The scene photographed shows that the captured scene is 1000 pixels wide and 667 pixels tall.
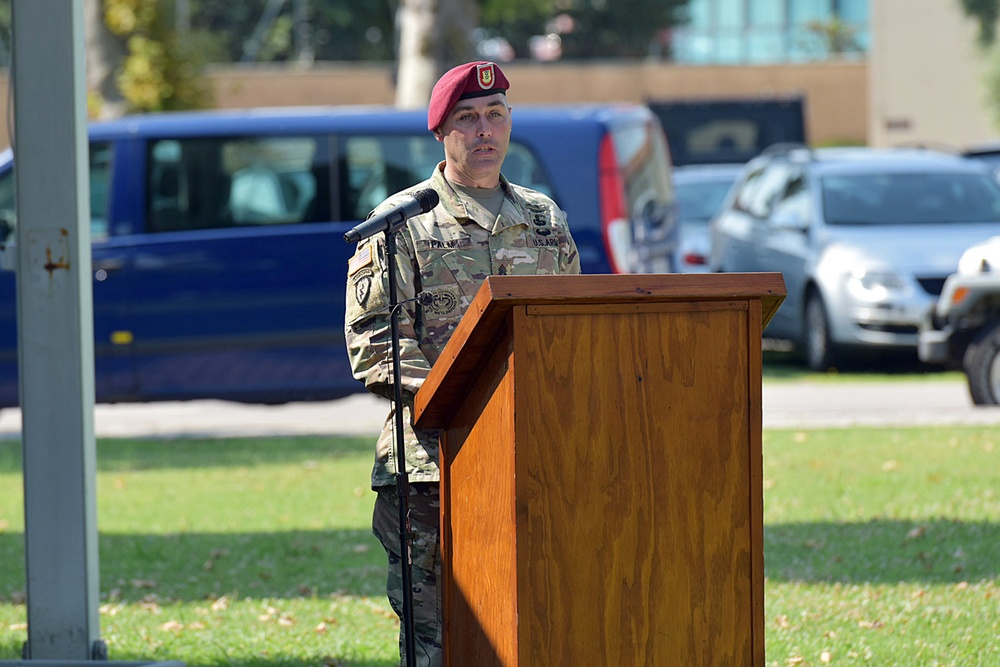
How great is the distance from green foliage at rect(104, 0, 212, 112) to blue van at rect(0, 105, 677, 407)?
27.5ft

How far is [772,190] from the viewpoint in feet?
46.3

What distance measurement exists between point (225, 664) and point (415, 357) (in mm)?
1884

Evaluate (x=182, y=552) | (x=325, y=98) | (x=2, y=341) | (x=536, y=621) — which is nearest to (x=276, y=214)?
(x=2, y=341)

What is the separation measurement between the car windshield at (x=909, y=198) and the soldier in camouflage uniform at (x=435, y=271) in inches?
377

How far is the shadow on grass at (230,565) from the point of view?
6137mm

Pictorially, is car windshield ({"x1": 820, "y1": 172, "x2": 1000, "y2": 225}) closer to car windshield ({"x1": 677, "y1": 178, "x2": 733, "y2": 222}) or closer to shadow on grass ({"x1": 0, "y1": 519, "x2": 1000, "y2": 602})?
car windshield ({"x1": 677, "y1": 178, "x2": 733, "y2": 222})

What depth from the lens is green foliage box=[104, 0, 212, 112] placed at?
1864 centimetres

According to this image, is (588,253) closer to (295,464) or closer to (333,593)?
(295,464)

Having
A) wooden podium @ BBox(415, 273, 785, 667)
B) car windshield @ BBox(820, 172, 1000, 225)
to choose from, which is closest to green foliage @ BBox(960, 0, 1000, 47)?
car windshield @ BBox(820, 172, 1000, 225)

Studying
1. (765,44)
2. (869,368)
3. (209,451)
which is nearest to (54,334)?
(209,451)

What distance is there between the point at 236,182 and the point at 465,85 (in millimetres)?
7196

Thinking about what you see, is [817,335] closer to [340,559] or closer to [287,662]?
[340,559]

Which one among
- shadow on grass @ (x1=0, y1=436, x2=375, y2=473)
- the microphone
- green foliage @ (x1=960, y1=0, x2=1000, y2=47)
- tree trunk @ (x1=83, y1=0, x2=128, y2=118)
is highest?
green foliage @ (x1=960, y1=0, x2=1000, y2=47)

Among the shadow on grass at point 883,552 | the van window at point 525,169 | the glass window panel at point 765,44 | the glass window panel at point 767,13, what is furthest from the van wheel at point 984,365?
the glass window panel at point 767,13
